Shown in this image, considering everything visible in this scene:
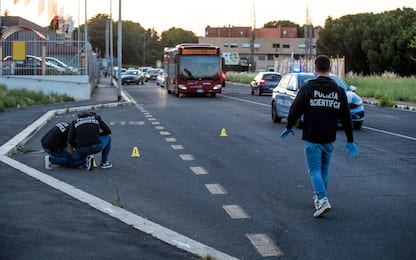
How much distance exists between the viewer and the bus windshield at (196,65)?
1490 inches

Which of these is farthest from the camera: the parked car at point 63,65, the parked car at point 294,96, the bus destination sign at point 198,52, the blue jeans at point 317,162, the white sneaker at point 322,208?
the bus destination sign at point 198,52

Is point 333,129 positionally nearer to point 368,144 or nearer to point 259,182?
point 259,182

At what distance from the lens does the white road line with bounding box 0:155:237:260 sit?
6.11 meters

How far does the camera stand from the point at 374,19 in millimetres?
72250

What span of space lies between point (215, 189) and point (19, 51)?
86.4ft

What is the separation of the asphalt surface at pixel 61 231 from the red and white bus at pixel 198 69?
28.8 metres

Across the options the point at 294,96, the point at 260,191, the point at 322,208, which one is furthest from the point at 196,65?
the point at 322,208

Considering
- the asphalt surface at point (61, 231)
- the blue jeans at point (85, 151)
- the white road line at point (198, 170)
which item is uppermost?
the blue jeans at point (85, 151)

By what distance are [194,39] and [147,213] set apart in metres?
160

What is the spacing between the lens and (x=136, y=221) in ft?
23.6

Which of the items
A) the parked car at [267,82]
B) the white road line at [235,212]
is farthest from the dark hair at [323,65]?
the parked car at [267,82]

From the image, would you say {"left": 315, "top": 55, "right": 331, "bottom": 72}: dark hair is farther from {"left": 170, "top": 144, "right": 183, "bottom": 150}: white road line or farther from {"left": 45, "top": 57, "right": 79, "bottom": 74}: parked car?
{"left": 45, "top": 57, "right": 79, "bottom": 74}: parked car

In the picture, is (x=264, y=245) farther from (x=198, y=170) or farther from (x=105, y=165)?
(x=105, y=165)

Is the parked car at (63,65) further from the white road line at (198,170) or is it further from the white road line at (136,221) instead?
the white road line at (136,221)
